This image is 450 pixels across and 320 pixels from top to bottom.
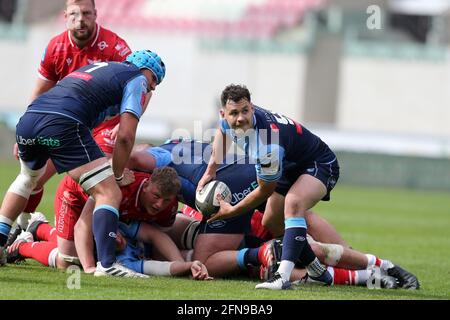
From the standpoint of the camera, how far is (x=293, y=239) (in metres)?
8.10

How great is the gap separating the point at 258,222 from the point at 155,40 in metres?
24.0

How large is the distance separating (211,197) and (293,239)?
37.5 inches

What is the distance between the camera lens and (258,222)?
961 centimetres

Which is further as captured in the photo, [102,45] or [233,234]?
[102,45]

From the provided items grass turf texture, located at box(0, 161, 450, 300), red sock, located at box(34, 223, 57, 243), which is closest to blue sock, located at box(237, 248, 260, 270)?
grass turf texture, located at box(0, 161, 450, 300)

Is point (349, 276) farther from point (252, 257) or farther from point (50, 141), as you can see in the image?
point (50, 141)

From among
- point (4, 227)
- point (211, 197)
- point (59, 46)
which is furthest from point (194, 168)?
point (4, 227)

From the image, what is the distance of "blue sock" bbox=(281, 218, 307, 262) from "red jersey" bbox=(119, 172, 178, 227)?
123cm

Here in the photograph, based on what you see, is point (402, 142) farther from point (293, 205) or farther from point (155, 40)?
point (293, 205)

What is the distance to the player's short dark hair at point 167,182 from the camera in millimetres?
8625

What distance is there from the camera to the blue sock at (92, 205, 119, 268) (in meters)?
8.10

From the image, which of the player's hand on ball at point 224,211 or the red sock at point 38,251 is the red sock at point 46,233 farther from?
the player's hand on ball at point 224,211

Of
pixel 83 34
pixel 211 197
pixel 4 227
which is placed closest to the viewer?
pixel 4 227
